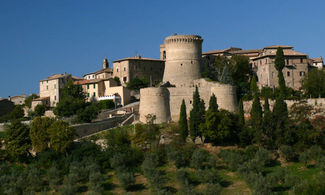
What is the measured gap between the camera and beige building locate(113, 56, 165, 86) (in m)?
64.6

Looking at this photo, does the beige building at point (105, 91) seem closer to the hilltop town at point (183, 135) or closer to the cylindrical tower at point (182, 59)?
the hilltop town at point (183, 135)

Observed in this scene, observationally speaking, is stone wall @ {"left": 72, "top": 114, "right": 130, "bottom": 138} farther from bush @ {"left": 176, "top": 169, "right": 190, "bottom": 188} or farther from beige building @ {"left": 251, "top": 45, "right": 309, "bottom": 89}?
beige building @ {"left": 251, "top": 45, "right": 309, "bottom": 89}

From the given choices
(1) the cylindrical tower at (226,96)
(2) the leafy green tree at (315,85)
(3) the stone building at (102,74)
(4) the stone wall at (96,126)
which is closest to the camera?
(4) the stone wall at (96,126)

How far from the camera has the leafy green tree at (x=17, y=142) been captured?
40.9 m

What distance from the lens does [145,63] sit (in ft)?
218

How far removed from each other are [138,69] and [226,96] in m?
18.2

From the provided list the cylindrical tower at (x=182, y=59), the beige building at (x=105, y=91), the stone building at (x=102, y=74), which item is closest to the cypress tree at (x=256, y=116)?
the cylindrical tower at (x=182, y=59)

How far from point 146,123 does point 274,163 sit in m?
13.8

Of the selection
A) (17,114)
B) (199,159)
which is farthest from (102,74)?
(199,159)

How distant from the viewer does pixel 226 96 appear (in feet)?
167

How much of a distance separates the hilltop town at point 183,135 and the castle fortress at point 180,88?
11 centimetres

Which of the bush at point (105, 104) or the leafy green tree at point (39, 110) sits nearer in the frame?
the bush at point (105, 104)

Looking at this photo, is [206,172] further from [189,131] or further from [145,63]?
[145,63]

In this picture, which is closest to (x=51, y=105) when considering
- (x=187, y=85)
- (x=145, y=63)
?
(x=145, y=63)
